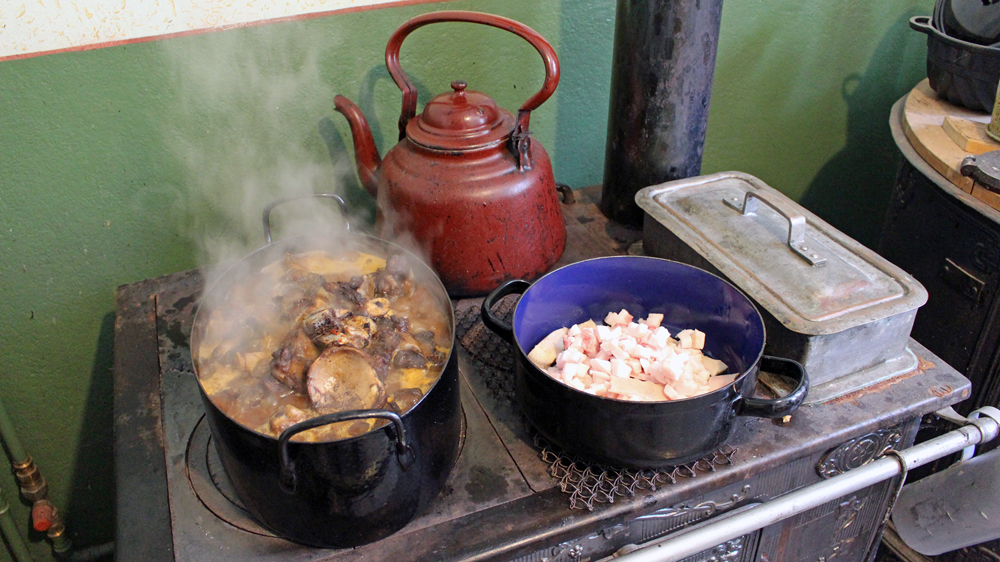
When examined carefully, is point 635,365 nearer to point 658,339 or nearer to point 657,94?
point 658,339

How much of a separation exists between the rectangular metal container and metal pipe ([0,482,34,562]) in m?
2.08

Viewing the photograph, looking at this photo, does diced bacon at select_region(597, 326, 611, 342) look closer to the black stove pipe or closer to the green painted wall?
the black stove pipe

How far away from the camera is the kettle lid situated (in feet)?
5.42

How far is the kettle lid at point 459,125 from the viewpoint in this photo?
5.42 ft

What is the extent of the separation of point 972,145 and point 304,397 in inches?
76.4

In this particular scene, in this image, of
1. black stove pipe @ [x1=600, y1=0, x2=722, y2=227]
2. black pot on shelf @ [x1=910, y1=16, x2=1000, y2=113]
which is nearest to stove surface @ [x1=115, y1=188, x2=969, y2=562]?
black stove pipe @ [x1=600, y1=0, x2=722, y2=227]

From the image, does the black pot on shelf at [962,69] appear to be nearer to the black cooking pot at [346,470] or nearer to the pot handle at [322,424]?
the black cooking pot at [346,470]

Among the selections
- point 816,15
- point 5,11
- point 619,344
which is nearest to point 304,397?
point 619,344

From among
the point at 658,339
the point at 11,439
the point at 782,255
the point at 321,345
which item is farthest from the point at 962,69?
the point at 11,439

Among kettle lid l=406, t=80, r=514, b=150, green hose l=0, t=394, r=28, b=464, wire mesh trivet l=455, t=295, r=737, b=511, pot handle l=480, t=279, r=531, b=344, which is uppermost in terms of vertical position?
kettle lid l=406, t=80, r=514, b=150

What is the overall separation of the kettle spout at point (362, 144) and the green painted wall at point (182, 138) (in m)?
0.19

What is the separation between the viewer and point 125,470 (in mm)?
1353

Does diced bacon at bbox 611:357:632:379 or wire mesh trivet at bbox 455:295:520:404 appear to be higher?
diced bacon at bbox 611:357:632:379

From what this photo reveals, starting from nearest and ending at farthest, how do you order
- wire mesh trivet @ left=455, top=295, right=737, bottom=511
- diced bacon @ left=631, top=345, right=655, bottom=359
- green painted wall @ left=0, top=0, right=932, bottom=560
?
wire mesh trivet @ left=455, top=295, right=737, bottom=511 → diced bacon @ left=631, top=345, right=655, bottom=359 → green painted wall @ left=0, top=0, right=932, bottom=560
